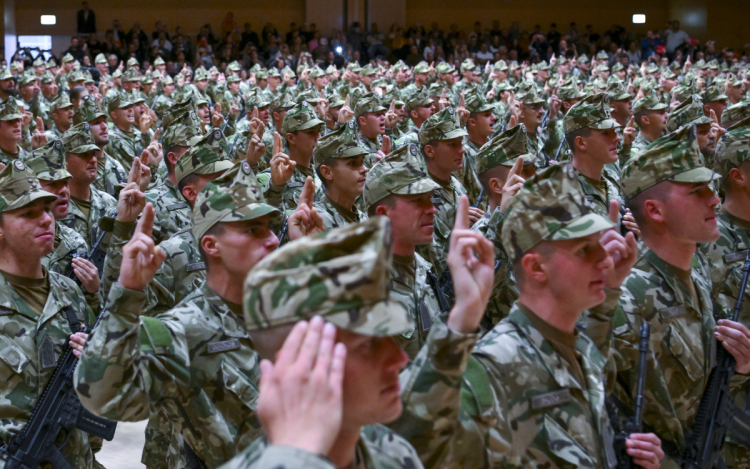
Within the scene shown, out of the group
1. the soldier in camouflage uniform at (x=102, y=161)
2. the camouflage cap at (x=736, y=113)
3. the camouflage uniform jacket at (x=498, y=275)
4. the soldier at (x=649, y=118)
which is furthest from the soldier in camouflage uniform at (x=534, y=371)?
the soldier at (x=649, y=118)

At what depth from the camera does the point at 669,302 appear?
330 cm

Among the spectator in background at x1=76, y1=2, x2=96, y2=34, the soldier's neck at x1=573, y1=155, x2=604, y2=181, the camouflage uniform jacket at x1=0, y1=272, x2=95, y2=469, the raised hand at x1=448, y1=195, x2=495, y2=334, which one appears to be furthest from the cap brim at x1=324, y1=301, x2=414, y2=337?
the spectator in background at x1=76, y1=2, x2=96, y2=34

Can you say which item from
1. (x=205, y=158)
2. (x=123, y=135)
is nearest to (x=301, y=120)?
(x=205, y=158)

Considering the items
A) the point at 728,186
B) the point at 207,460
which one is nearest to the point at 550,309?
the point at 207,460

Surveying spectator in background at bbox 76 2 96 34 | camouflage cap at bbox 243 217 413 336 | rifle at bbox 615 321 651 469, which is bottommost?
rifle at bbox 615 321 651 469

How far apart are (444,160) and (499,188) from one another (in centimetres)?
104

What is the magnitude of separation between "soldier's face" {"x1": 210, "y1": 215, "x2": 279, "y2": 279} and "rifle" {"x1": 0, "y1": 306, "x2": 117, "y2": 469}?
2.96 ft

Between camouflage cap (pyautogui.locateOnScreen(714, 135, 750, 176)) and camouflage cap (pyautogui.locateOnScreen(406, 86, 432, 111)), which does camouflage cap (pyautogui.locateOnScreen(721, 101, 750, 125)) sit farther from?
camouflage cap (pyautogui.locateOnScreen(714, 135, 750, 176))

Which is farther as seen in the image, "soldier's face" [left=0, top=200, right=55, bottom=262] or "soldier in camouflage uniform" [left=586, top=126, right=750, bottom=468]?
"soldier's face" [left=0, top=200, right=55, bottom=262]

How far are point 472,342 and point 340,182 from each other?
2952mm

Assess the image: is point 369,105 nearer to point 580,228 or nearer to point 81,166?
point 81,166

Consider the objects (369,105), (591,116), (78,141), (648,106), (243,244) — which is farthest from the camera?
(648,106)

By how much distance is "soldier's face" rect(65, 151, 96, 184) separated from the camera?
6.16 meters

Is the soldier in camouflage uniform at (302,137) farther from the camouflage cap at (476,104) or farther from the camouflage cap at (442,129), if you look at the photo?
the camouflage cap at (476,104)
